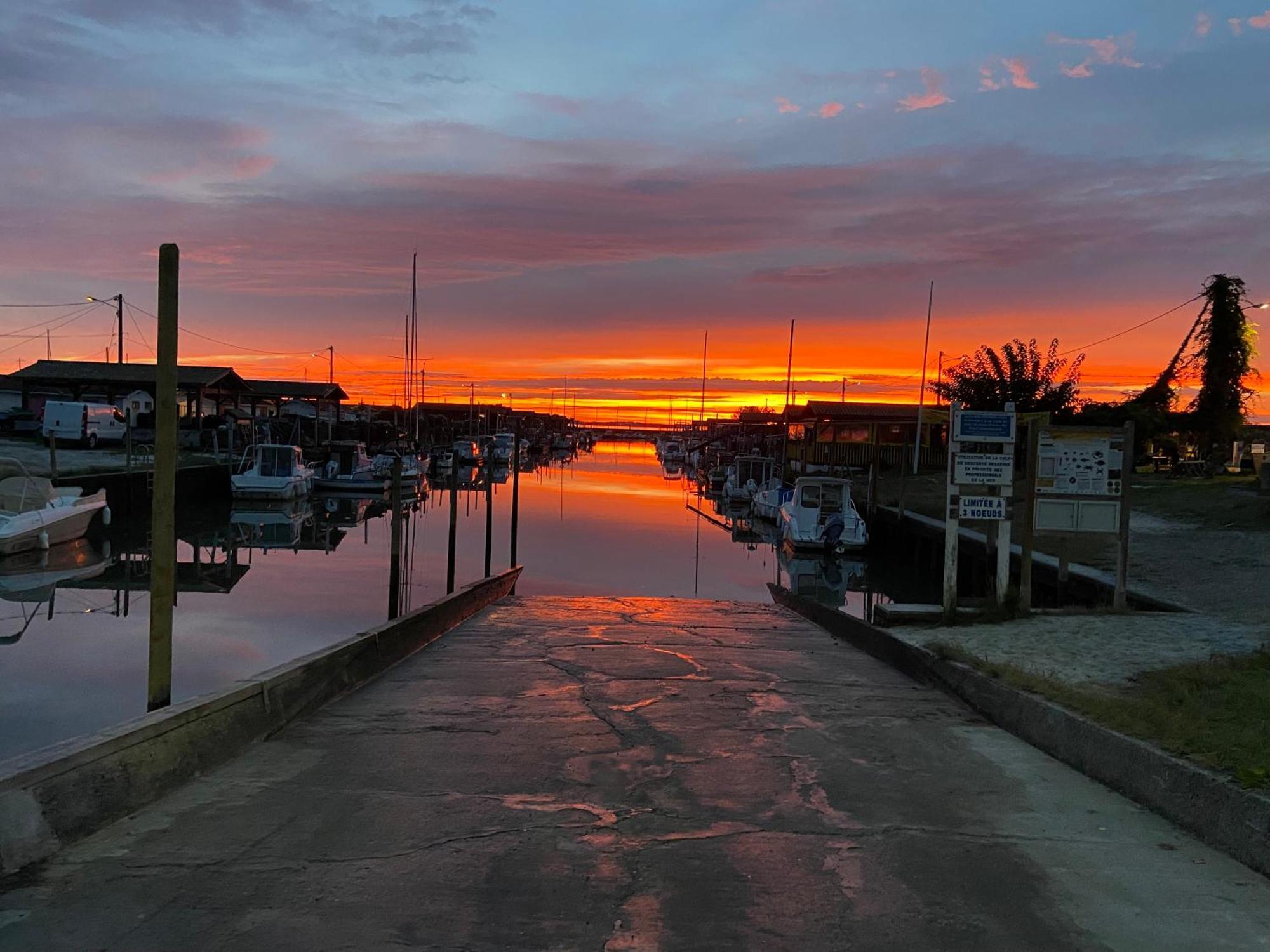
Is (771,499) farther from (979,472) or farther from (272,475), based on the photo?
(979,472)

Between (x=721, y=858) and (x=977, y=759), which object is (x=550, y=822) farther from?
(x=977, y=759)

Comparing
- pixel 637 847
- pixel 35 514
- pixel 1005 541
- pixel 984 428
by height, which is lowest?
pixel 35 514

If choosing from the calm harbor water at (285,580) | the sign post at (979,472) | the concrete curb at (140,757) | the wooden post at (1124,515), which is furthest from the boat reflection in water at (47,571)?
the wooden post at (1124,515)

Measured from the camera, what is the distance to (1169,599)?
47.9ft

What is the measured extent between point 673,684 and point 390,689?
7.62 ft

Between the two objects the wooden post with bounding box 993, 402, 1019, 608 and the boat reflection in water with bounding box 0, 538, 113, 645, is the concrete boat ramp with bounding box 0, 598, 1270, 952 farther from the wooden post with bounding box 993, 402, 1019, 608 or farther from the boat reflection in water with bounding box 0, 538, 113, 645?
the boat reflection in water with bounding box 0, 538, 113, 645

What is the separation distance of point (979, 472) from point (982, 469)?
0.05 m

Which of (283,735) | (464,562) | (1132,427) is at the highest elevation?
(1132,427)

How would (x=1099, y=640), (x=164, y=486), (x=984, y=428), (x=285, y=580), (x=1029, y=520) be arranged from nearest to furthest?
(x=164, y=486)
(x=1099, y=640)
(x=984, y=428)
(x=1029, y=520)
(x=285, y=580)

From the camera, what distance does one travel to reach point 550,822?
4703 millimetres

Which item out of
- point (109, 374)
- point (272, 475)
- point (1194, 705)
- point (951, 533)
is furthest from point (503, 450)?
point (1194, 705)

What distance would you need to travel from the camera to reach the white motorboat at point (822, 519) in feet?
97.0

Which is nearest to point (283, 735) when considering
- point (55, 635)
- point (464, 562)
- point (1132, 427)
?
point (1132, 427)

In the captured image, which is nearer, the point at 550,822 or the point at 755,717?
the point at 550,822
